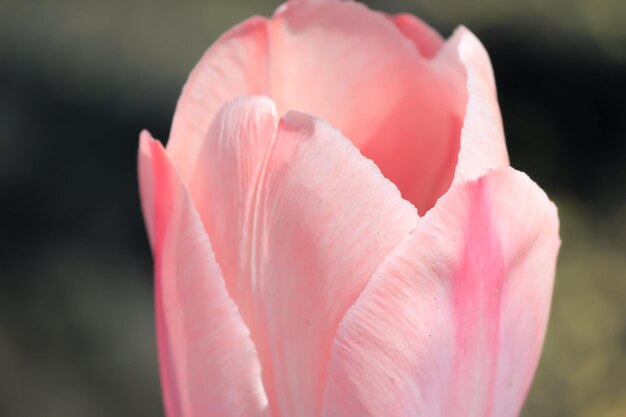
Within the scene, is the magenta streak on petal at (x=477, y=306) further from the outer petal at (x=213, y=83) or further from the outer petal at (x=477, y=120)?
the outer petal at (x=213, y=83)

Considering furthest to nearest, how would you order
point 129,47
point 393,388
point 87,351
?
point 129,47 → point 87,351 → point 393,388

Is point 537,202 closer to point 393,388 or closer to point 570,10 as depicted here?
point 393,388

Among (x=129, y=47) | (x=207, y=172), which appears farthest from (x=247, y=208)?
(x=129, y=47)

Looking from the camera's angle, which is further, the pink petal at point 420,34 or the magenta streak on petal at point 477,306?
the pink petal at point 420,34

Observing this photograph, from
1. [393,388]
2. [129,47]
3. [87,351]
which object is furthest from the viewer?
[129,47]

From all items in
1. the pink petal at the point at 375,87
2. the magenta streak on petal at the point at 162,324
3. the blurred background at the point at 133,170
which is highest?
the pink petal at the point at 375,87

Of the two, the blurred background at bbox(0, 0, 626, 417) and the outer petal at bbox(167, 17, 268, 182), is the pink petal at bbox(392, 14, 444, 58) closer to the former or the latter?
the outer petal at bbox(167, 17, 268, 182)

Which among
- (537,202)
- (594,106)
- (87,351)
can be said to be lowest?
(87,351)

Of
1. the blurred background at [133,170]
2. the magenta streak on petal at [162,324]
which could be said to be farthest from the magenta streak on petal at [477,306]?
the blurred background at [133,170]

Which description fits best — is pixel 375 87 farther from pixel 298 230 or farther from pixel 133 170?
pixel 133 170
